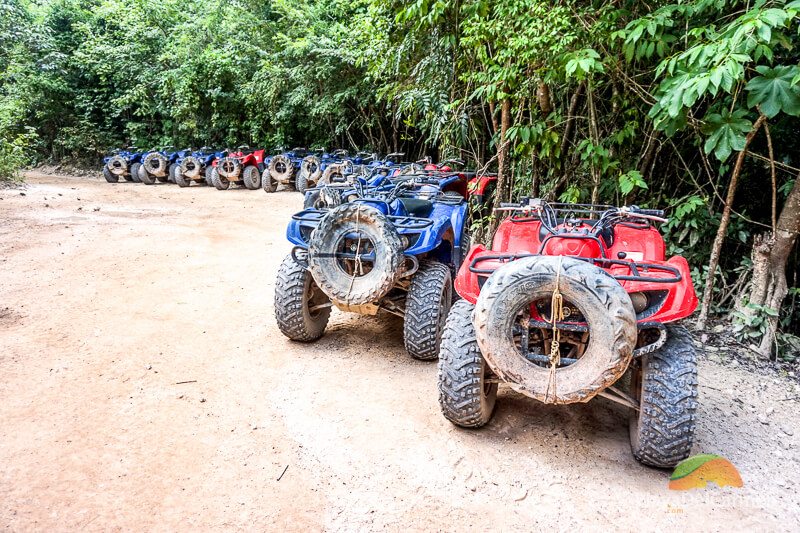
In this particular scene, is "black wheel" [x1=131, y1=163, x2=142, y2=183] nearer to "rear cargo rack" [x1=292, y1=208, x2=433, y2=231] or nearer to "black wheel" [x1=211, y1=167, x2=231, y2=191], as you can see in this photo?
"black wheel" [x1=211, y1=167, x2=231, y2=191]

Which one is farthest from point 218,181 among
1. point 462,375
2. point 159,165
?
point 462,375

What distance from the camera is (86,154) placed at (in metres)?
17.0

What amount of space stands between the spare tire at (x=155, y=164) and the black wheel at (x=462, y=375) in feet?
43.1

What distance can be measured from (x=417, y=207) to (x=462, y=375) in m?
1.94

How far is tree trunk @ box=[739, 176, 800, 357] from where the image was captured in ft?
11.1

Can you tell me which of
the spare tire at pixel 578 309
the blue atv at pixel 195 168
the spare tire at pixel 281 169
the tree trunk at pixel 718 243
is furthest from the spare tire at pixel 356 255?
the blue atv at pixel 195 168

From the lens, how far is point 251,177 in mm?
12203

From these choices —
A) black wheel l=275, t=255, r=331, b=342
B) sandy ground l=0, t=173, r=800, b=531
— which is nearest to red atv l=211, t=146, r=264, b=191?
sandy ground l=0, t=173, r=800, b=531

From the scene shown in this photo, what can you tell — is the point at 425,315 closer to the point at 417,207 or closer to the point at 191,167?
the point at 417,207

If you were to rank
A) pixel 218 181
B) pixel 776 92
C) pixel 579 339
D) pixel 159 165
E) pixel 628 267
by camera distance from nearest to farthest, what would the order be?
pixel 579 339 → pixel 628 267 → pixel 776 92 → pixel 218 181 → pixel 159 165

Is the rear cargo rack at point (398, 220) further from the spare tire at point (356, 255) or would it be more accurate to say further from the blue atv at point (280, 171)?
the blue atv at point (280, 171)

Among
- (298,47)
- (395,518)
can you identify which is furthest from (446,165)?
(298,47)

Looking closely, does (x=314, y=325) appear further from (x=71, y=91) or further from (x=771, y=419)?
(x=71, y=91)

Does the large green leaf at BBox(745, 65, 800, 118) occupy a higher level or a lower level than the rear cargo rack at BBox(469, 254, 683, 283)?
higher
